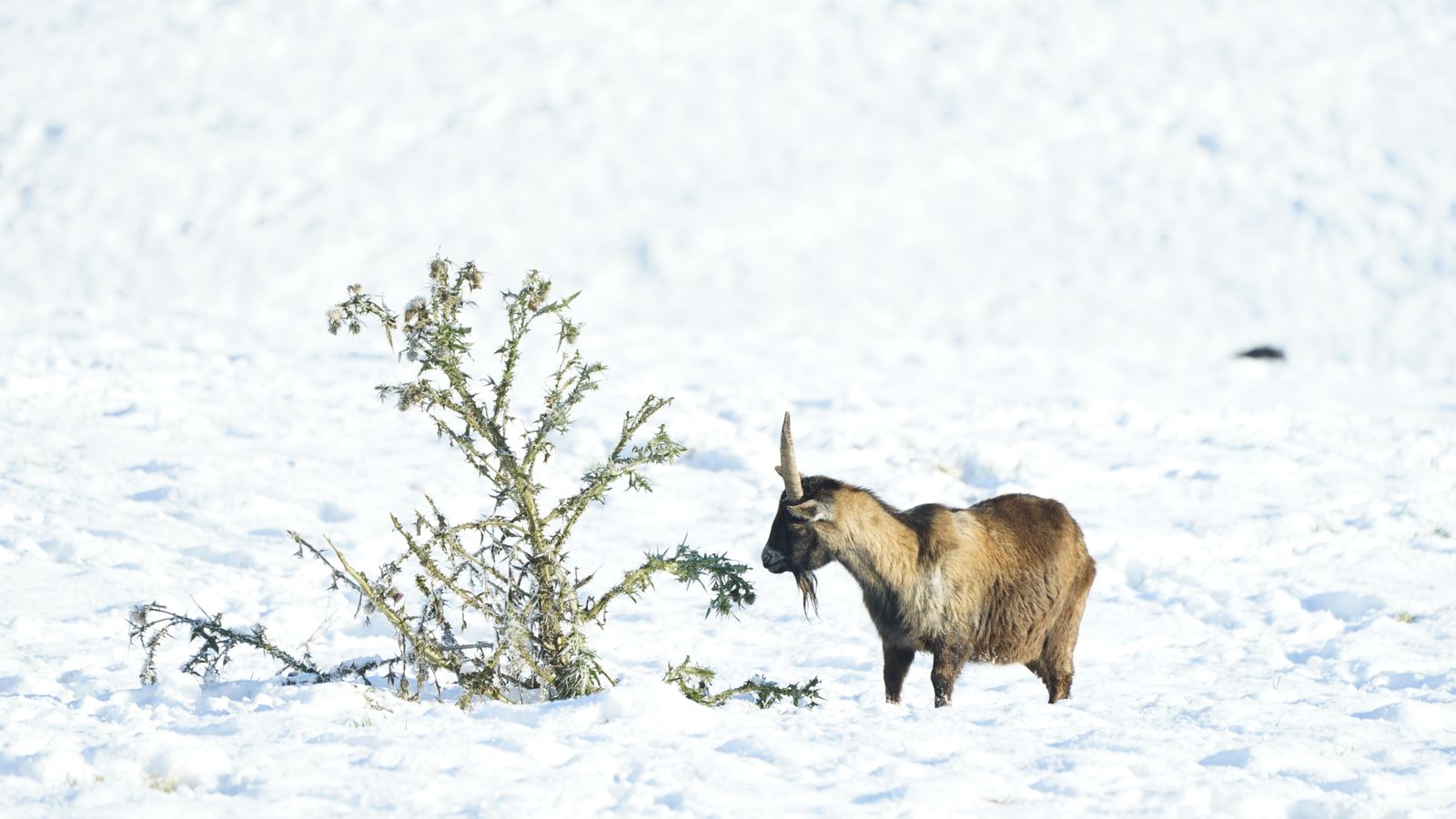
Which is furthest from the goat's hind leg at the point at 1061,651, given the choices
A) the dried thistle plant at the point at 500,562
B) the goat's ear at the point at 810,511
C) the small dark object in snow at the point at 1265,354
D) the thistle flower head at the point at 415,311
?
the small dark object in snow at the point at 1265,354

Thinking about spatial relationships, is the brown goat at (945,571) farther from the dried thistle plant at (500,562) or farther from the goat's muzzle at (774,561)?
the dried thistle plant at (500,562)

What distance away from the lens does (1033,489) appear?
10688mm

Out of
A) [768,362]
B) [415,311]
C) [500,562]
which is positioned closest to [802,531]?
[500,562]

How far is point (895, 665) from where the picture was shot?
21.3 ft

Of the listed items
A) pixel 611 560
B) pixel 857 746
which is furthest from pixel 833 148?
pixel 857 746

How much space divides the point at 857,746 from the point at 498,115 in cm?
2031

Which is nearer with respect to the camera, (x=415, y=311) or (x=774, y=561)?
Answer: (x=415, y=311)

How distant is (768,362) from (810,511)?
9472 mm

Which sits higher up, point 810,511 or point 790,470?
point 790,470

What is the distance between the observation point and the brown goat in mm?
6367

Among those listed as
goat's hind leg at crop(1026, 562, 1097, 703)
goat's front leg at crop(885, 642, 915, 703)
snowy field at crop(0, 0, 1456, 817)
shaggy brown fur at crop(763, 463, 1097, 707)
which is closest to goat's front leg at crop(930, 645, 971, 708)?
shaggy brown fur at crop(763, 463, 1097, 707)

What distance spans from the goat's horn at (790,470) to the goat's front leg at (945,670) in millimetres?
1043

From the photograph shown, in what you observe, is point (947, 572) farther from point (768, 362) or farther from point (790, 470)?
point (768, 362)

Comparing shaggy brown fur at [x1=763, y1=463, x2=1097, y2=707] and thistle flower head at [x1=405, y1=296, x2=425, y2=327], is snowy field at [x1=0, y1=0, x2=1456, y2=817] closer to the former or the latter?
shaggy brown fur at [x1=763, y1=463, x2=1097, y2=707]
